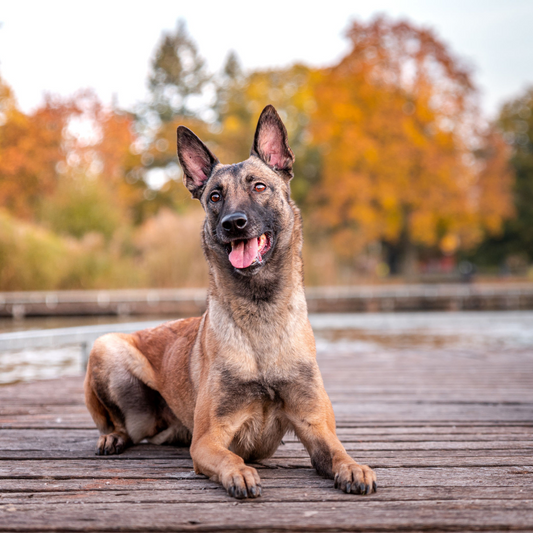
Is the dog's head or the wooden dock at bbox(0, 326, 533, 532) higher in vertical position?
the dog's head

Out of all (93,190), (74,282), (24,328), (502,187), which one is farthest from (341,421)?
(502,187)

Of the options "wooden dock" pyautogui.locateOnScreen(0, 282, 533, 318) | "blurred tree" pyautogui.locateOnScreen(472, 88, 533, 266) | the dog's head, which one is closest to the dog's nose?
the dog's head

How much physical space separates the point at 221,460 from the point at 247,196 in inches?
49.9

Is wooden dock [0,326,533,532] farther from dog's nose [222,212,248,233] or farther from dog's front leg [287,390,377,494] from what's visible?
dog's nose [222,212,248,233]

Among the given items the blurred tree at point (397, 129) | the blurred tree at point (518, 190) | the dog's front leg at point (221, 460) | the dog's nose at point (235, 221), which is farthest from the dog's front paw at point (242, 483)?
the blurred tree at point (518, 190)

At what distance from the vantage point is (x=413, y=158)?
88.4ft

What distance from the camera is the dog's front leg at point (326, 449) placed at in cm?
240

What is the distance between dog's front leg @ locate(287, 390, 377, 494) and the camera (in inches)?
94.3

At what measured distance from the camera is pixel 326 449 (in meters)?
2.66

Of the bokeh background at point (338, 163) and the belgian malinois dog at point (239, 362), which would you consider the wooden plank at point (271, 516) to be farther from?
the bokeh background at point (338, 163)

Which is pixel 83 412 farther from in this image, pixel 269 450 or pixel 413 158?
pixel 413 158

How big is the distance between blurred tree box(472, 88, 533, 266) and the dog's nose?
3674 centimetres

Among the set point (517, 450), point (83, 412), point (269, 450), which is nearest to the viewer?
point (269, 450)

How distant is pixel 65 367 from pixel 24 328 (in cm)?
630
